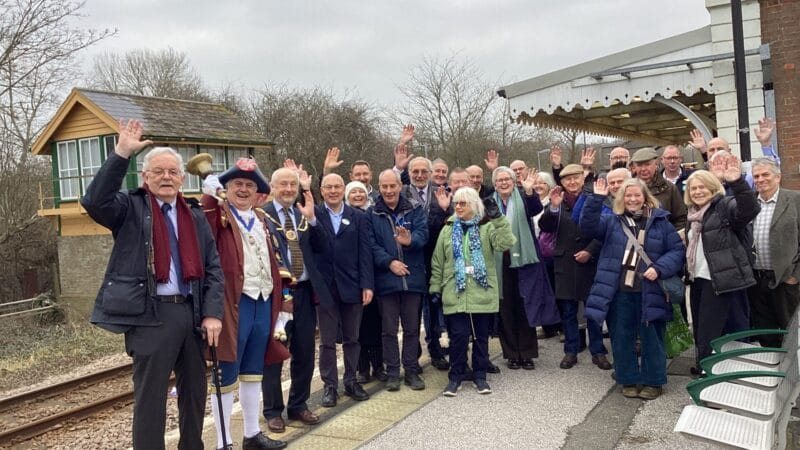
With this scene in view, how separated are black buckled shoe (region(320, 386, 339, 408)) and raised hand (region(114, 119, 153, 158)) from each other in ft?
8.79

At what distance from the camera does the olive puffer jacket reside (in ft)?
19.0

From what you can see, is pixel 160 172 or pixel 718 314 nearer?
pixel 160 172

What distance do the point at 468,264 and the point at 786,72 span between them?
19.1 ft

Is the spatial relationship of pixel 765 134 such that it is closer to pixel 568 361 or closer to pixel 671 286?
pixel 671 286

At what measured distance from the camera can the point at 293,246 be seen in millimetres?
5055

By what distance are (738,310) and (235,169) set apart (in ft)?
13.0

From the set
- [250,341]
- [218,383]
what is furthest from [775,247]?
[218,383]

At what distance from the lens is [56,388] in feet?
29.3

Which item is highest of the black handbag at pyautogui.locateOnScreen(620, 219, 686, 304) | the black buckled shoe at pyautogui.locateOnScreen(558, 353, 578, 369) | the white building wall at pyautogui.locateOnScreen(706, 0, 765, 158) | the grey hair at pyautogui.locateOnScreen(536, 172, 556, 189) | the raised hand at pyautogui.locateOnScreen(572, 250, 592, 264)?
the white building wall at pyautogui.locateOnScreen(706, 0, 765, 158)

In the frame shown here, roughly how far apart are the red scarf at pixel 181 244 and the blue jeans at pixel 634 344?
3.54m

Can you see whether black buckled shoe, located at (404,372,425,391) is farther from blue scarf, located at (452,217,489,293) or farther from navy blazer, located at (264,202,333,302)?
navy blazer, located at (264,202,333,302)

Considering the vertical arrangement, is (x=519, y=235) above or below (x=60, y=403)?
above

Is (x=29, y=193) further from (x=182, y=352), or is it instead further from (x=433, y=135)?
(x=182, y=352)

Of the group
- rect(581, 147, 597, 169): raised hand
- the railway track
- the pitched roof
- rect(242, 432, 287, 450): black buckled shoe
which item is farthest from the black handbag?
the pitched roof
